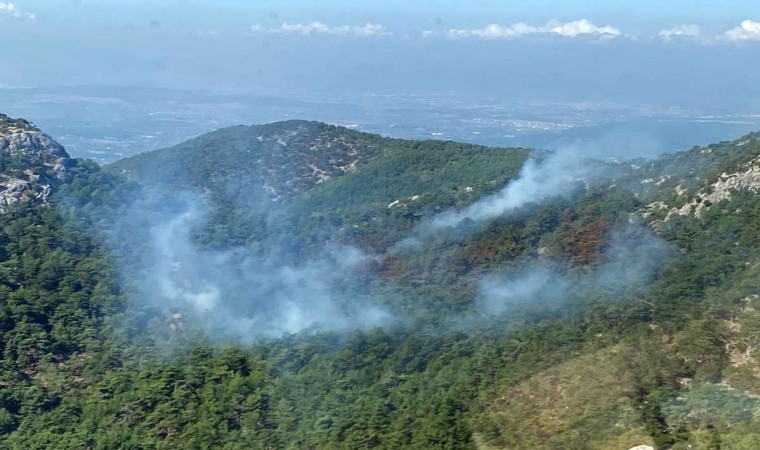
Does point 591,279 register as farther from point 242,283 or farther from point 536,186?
point 536,186

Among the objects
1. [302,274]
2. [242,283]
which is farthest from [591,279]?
[242,283]

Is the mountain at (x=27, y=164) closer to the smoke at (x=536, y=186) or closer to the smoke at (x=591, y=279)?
the smoke at (x=536, y=186)

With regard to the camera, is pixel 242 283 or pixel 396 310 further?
pixel 242 283

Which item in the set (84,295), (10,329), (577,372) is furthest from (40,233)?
(577,372)

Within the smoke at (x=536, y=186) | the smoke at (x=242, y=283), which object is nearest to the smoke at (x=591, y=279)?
the smoke at (x=242, y=283)

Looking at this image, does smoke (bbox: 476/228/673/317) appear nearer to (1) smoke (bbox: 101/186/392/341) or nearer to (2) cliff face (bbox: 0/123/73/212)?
(1) smoke (bbox: 101/186/392/341)

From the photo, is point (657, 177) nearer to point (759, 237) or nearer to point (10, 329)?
point (759, 237)
